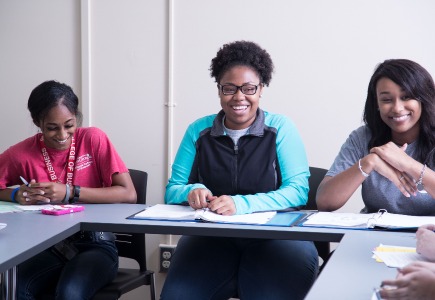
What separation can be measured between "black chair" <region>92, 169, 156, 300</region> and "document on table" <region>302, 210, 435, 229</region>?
32.1 inches

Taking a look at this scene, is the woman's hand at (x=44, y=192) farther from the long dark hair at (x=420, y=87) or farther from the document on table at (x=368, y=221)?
the long dark hair at (x=420, y=87)

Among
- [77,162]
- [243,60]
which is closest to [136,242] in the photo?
[77,162]

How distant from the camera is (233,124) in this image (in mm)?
2617

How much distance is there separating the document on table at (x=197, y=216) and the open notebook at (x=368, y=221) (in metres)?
0.17

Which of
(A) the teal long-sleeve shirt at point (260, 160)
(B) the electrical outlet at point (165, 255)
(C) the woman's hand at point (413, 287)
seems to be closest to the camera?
(C) the woman's hand at point (413, 287)

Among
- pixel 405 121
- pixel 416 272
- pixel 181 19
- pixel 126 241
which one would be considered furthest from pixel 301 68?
pixel 416 272

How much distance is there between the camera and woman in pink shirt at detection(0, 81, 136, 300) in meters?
2.53

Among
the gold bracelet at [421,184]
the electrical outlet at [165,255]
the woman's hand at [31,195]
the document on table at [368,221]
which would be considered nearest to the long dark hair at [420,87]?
the gold bracelet at [421,184]

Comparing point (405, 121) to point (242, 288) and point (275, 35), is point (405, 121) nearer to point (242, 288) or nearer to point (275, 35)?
point (242, 288)

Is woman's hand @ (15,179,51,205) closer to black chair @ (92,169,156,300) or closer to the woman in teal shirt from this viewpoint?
black chair @ (92,169,156,300)

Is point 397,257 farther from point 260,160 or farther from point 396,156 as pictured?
point 260,160

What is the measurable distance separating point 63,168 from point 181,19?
1294 millimetres

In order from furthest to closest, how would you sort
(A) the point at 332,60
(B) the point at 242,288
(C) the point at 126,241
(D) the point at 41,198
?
(A) the point at 332,60, (C) the point at 126,241, (D) the point at 41,198, (B) the point at 242,288

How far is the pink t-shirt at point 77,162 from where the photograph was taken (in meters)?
2.79
